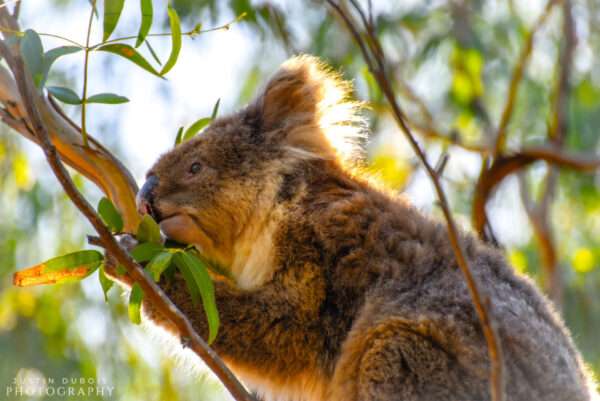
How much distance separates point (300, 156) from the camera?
3709 mm

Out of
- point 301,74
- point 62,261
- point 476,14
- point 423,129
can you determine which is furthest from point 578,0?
point 62,261

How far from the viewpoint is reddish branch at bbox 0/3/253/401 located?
2215mm

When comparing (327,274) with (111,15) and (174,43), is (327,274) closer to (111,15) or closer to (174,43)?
(174,43)

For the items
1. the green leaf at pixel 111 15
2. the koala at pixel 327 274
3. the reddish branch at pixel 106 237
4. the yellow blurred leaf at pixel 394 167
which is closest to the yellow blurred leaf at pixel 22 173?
the yellow blurred leaf at pixel 394 167

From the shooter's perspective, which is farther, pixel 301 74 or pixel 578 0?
pixel 578 0

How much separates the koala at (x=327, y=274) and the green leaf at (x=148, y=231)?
301mm

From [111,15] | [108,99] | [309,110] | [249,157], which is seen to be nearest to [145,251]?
[108,99]

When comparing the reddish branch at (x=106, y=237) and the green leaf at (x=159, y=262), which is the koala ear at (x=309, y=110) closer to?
the green leaf at (x=159, y=262)

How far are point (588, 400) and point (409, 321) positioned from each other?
25.5 inches

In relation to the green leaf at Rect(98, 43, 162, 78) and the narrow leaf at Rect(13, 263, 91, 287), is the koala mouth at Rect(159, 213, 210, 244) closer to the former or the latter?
the narrow leaf at Rect(13, 263, 91, 287)

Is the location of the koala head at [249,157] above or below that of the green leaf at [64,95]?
above

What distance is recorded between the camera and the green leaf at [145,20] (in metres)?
2.64

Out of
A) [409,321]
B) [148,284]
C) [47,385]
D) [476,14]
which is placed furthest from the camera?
[476,14]

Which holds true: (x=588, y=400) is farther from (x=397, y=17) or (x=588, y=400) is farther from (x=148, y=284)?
(x=397, y=17)
